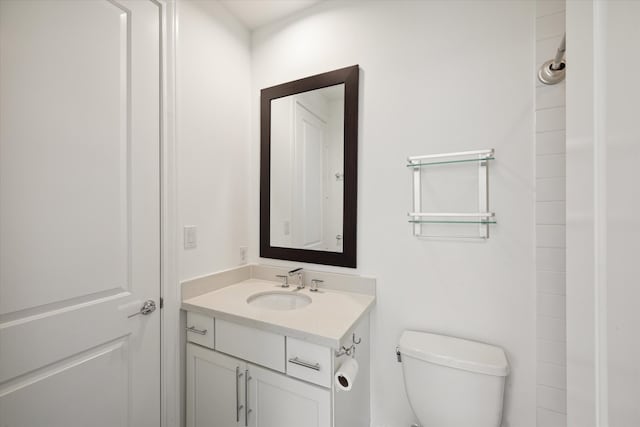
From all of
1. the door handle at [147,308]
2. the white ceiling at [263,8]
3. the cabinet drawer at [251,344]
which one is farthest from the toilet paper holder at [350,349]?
the white ceiling at [263,8]

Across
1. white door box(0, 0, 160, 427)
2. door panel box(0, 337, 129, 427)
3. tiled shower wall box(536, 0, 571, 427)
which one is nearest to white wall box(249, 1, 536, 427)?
tiled shower wall box(536, 0, 571, 427)

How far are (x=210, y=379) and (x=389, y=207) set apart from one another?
1240mm

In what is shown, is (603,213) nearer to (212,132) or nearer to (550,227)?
(550,227)

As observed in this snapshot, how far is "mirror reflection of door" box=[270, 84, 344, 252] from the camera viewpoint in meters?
1.52

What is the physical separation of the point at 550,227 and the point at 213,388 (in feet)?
5.50

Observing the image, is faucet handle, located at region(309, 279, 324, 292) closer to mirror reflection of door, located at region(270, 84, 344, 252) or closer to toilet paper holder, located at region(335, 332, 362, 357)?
mirror reflection of door, located at region(270, 84, 344, 252)

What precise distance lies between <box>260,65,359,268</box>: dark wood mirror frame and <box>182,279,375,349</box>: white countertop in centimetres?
20

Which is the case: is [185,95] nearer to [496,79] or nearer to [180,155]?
[180,155]

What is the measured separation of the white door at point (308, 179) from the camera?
1.57 m

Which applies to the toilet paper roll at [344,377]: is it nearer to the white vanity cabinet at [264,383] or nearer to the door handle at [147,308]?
the white vanity cabinet at [264,383]

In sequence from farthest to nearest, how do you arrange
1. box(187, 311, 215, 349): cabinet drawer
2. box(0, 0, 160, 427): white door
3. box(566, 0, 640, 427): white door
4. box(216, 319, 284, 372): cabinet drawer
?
box(187, 311, 215, 349): cabinet drawer
box(216, 319, 284, 372): cabinet drawer
box(0, 0, 160, 427): white door
box(566, 0, 640, 427): white door

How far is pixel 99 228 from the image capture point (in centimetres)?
104

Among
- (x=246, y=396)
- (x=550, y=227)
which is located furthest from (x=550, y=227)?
(x=246, y=396)

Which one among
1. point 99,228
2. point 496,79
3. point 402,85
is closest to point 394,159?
point 402,85
